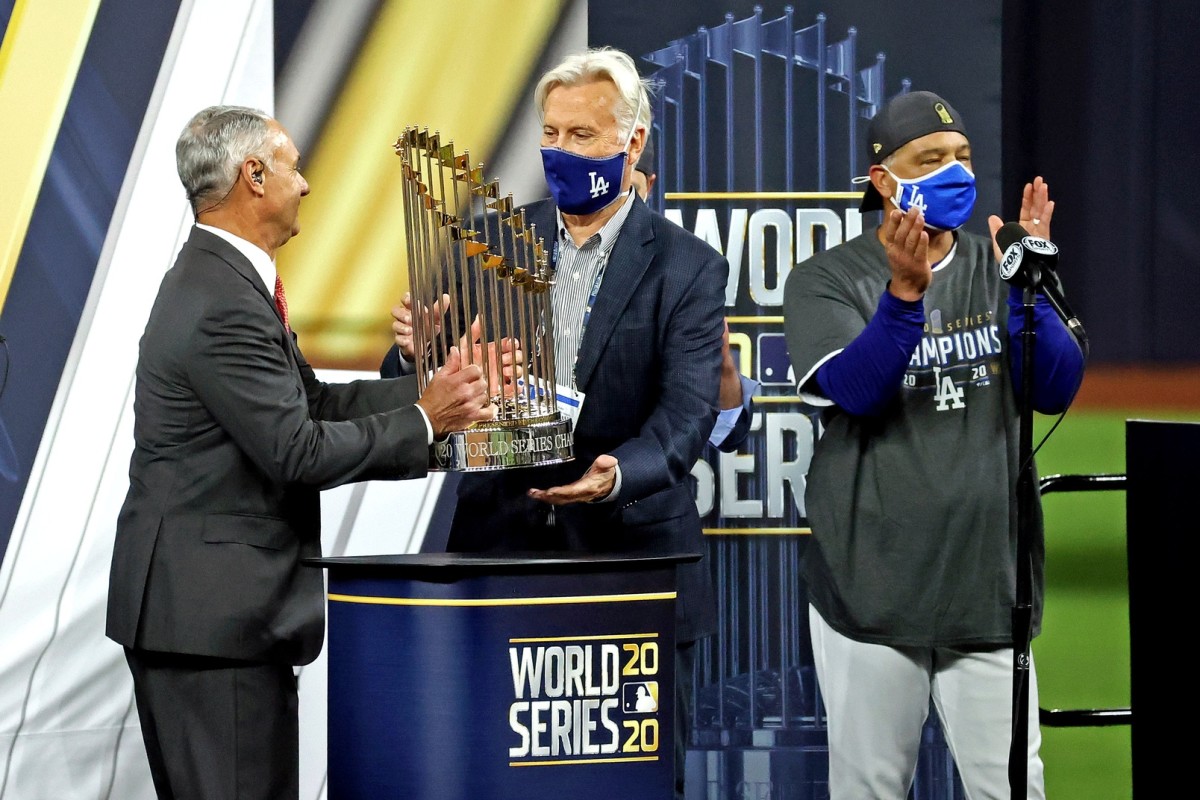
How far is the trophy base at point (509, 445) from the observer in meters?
2.35

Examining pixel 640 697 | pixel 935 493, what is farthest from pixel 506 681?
pixel 935 493

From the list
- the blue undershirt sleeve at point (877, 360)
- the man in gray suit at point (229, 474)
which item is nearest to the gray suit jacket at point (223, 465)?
the man in gray suit at point (229, 474)

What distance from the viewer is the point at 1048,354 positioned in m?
2.70

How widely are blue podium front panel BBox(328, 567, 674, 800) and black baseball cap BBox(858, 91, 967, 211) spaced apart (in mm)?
1068

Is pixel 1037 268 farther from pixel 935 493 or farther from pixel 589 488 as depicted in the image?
pixel 589 488

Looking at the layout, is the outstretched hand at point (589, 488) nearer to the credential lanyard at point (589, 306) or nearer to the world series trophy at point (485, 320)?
the world series trophy at point (485, 320)

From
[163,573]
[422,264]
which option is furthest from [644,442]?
[163,573]

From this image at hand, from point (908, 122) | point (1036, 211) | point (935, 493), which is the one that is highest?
point (908, 122)

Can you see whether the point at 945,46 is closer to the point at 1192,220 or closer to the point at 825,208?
the point at 825,208

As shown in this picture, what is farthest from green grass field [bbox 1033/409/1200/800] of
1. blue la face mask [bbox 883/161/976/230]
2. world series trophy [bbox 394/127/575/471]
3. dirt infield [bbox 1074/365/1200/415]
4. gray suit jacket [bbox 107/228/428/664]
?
gray suit jacket [bbox 107/228/428/664]

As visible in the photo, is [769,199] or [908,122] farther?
[769,199]

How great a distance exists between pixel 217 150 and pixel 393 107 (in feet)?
4.18

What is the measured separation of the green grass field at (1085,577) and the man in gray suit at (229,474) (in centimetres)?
188

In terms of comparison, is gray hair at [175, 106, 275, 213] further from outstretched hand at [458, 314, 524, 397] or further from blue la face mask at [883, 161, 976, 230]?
blue la face mask at [883, 161, 976, 230]
